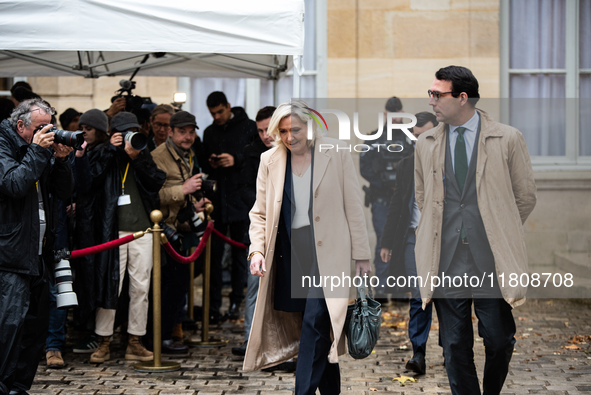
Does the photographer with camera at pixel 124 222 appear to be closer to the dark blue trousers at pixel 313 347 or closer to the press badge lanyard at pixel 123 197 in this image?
the press badge lanyard at pixel 123 197

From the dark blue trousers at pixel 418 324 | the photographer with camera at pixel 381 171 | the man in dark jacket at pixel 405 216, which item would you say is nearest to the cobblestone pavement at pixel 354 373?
the dark blue trousers at pixel 418 324

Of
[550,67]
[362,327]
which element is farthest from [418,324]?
[550,67]

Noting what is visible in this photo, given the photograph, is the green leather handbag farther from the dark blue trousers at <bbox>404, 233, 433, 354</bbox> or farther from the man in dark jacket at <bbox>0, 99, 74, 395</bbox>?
the man in dark jacket at <bbox>0, 99, 74, 395</bbox>

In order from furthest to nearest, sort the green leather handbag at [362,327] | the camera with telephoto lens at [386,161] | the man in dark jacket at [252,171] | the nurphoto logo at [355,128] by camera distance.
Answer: the camera with telephoto lens at [386,161] → the man in dark jacket at [252,171] → the nurphoto logo at [355,128] → the green leather handbag at [362,327]

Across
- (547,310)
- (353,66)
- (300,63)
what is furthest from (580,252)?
(300,63)

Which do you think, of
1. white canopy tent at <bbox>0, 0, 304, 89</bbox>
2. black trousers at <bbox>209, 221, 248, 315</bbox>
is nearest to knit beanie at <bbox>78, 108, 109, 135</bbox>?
white canopy tent at <bbox>0, 0, 304, 89</bbox>

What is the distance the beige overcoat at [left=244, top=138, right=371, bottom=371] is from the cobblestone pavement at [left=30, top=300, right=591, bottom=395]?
31.4 inches

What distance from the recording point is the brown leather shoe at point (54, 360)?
705 centimetres

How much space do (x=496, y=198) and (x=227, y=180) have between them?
4373 millimetres

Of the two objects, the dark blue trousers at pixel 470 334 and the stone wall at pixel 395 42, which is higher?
the stone wall at pixel 395 42

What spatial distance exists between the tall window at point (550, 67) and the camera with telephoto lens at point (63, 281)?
7.45m

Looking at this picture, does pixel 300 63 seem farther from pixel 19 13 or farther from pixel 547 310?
pixel 547 310

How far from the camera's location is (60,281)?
19.7 ft

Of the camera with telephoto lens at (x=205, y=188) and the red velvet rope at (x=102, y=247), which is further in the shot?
the camera with telephoto lens at (x=205, y=188)
